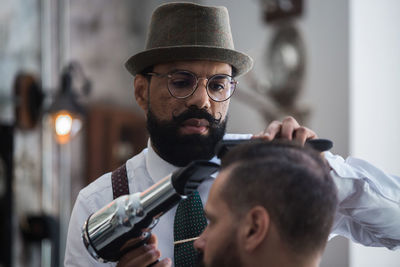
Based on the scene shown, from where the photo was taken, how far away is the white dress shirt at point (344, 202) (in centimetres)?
134

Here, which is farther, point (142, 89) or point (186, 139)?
point (142, 89)

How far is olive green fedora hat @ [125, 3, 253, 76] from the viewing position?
4.65ft

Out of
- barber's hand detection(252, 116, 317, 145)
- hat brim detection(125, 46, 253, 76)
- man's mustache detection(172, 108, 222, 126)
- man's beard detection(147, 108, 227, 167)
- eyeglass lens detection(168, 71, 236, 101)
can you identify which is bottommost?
man's beard detection(147, 108, 227, 167)

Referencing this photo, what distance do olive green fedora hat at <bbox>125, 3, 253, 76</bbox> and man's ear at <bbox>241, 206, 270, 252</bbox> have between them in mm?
600

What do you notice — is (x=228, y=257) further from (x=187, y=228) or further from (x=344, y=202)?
(x=344, y=202)

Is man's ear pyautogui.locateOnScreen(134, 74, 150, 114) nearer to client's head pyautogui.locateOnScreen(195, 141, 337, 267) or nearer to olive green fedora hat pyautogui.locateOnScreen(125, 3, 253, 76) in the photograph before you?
olive green fedora hat pyautogui.locateOnScreen(125, 3, 253, 76)

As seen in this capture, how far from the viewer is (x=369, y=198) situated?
133cm

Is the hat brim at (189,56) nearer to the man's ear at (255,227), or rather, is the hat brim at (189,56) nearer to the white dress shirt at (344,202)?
the white dress shirt at (344,202)

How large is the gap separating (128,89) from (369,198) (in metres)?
4.15

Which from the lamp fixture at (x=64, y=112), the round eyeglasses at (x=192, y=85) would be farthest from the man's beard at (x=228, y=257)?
the lamp fixture at (x=64, y=112)

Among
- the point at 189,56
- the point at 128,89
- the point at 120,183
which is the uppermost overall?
the point at 189,56

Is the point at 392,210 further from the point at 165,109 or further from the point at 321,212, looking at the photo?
the point at 165,109

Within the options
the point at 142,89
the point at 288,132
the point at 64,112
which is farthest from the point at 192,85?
the point at 64,112

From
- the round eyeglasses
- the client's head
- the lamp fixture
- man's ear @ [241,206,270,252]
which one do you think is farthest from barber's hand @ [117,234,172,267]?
the lamp fixture
